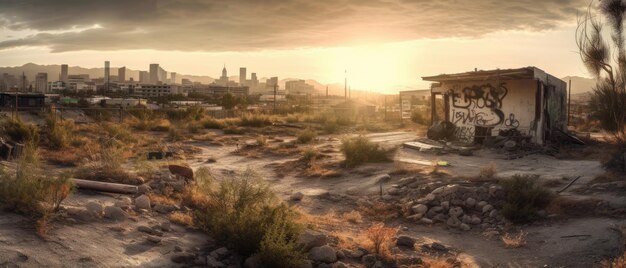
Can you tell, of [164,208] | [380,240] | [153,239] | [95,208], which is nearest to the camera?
[153,239]

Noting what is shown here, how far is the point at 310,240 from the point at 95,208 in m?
3.40

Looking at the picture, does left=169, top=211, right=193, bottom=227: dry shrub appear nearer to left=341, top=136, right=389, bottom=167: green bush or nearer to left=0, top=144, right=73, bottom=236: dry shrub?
left=0, top=144, right=73, bottom=236: dry shrub

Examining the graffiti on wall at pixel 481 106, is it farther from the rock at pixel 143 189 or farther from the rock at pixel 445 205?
the rock at pixel 143 189

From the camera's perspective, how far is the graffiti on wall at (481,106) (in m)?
21.3

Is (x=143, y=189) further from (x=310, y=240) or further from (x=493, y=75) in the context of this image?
(x=493, y=75)

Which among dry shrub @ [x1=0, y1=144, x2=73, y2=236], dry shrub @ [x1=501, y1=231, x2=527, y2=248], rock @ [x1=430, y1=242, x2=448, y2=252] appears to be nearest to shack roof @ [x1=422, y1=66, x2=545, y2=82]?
dry shrub @ [x1=501, y1=231, x2=527, y2=248]

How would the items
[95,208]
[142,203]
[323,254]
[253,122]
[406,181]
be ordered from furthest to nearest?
1. [253,122]
2. [406,181]
3. [142,203]
4. [95,208]
5. [323,254]

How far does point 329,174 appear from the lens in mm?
15219

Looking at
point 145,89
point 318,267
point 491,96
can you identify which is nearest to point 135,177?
point 318,267

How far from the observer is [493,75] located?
20344 mm

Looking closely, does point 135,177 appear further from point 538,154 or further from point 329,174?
point 538,154

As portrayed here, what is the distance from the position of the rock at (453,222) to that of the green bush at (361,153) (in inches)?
244

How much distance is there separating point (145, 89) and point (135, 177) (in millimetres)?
160561

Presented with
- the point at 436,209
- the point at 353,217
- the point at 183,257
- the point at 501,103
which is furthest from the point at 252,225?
the point at 501,103
